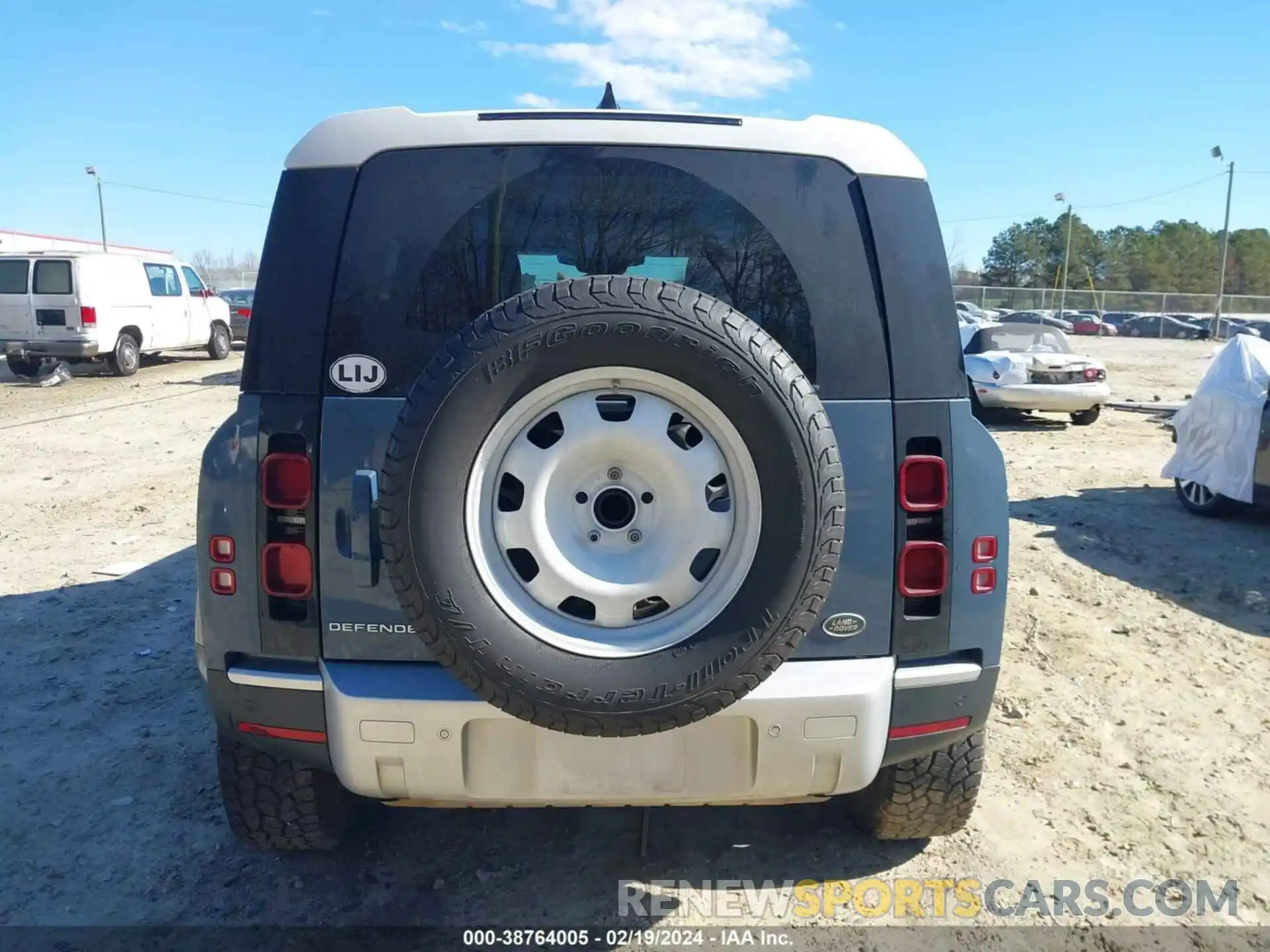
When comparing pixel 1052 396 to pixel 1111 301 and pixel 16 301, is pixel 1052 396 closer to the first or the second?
pixel 16 301

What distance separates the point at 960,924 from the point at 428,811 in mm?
1778

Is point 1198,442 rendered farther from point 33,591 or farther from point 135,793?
point 33,591

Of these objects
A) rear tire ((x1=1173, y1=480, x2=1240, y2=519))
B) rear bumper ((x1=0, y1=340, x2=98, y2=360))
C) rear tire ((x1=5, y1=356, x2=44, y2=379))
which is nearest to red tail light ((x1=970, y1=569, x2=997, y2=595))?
rear tire ((x1=1173, y1=480, x2=1240, y2=519))

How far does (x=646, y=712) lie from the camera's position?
82.6 inches

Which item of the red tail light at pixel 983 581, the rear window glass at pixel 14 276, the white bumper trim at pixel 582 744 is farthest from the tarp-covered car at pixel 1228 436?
the rear window glass at pixel 14 276

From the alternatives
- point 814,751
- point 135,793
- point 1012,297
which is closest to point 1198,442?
point 814,751

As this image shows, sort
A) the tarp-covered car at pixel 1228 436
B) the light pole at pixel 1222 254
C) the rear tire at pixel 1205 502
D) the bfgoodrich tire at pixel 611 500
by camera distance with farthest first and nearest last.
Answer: the light pole at pixel 1222 254
the rear tire at pixel 1205 502
the tarp-covered car at pixel 1228 436
the bfgoodrich tire at pixel 611 500

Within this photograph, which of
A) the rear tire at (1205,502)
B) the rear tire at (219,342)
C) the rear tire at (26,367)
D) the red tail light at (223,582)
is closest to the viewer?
the red tail light at (223,582)

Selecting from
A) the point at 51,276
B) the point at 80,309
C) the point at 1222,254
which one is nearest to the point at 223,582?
the point at 80,309

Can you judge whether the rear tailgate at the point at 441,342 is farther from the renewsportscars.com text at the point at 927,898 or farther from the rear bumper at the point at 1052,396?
the rear bumper at the point at 1052,396

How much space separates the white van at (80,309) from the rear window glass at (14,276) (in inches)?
0.5

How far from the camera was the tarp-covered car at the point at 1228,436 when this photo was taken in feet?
22.2

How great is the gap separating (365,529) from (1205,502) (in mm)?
7290

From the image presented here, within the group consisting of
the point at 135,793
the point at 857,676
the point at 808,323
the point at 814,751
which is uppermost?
the point at 808,323
